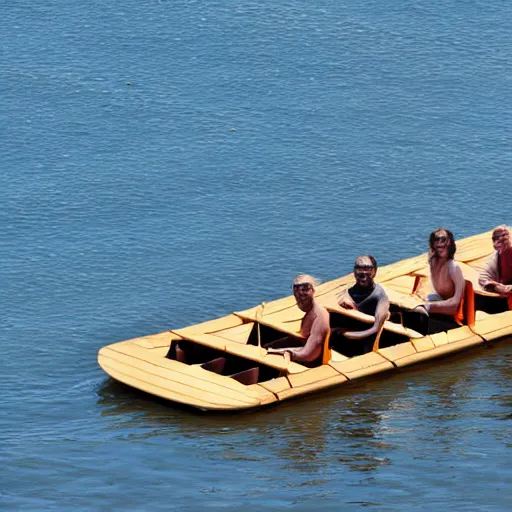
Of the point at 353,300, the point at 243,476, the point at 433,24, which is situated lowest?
the point at 243,476

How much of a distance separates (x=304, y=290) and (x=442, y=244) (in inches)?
107

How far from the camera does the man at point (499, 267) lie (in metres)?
22.2

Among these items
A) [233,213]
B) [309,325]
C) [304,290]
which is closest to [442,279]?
[309,325]

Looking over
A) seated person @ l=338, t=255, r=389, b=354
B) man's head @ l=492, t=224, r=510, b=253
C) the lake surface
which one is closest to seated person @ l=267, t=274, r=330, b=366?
the lake surface

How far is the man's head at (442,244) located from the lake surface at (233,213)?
5.05 feet

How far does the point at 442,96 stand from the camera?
3425 cm

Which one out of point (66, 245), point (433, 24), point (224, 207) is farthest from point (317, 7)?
point (66, 245)

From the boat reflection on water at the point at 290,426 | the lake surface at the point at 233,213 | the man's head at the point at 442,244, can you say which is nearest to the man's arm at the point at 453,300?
the man's head at the point at 442,244

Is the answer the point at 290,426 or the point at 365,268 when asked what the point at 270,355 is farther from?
the point at 365,268

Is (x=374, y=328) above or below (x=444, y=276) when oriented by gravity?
below

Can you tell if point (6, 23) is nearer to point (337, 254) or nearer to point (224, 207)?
point (224, 207)

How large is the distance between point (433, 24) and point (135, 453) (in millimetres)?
22296

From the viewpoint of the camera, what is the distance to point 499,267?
884 inches

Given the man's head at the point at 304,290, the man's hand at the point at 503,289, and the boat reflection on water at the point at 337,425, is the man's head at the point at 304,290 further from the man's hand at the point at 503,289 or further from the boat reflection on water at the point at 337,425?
the man's hand at the point at 503,289
